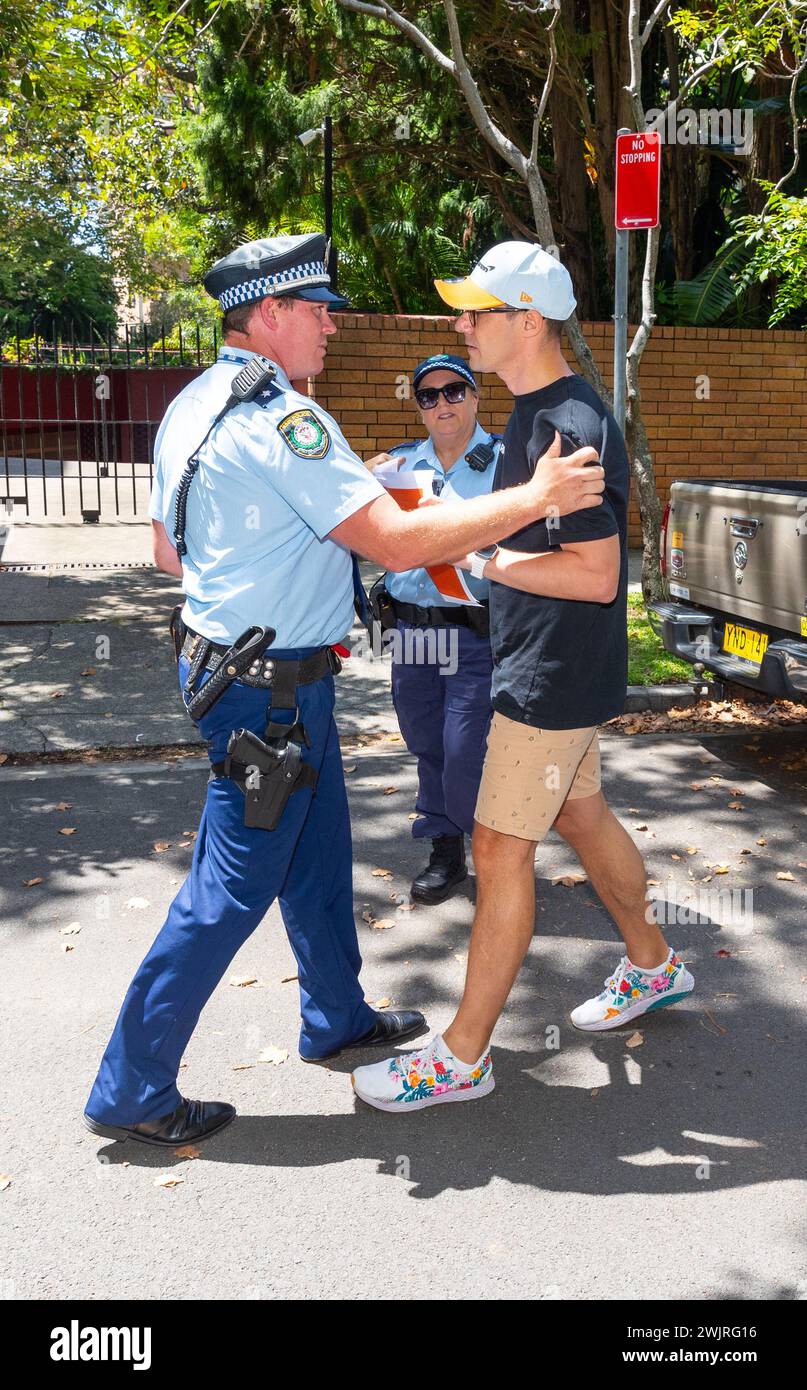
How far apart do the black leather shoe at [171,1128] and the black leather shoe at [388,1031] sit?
0.47 metres

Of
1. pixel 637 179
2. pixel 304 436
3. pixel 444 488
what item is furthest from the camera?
pixel 637 179

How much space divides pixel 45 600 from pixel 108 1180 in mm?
7705

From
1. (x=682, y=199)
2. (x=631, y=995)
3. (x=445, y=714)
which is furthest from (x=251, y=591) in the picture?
(x=682, y=199)

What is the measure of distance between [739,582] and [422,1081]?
3.65 m

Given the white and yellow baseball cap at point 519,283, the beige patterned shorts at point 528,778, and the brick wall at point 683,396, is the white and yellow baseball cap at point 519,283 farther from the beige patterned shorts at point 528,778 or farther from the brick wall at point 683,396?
the brick wall at point 683,396

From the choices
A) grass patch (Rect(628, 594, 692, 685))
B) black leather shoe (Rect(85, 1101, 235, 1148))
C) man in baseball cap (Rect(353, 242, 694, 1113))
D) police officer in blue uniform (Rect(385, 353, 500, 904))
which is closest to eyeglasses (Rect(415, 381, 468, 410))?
Answer: police officer in blue uniform (Rect(385, 353, 500, 904))

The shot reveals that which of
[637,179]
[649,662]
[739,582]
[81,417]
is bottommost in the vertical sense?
[649,662]

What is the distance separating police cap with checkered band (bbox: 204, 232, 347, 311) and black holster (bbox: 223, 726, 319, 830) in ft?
3.40

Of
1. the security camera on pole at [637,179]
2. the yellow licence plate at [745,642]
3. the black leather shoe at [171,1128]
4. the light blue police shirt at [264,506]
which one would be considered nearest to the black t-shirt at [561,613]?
the light blue police shirt at [264,506]

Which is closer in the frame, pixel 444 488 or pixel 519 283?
pixel 519 283

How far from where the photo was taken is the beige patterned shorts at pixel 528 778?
3.30 metres

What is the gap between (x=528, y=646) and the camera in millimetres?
3285

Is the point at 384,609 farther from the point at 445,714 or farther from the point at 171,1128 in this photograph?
the point at 171,1128

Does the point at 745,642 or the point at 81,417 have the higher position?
the point at 81,417
